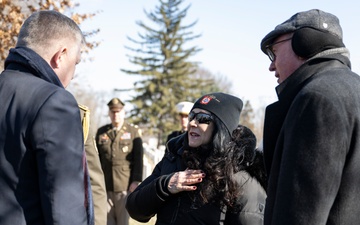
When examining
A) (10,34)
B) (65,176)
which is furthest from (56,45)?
(10,34)

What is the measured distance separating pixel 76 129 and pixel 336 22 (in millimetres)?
1292

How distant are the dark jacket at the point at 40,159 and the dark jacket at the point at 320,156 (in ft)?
2.97

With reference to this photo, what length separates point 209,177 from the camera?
130 inches

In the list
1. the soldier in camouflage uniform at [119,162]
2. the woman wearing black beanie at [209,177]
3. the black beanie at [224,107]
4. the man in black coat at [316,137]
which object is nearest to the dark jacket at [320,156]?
the man in black coat at [316,137]

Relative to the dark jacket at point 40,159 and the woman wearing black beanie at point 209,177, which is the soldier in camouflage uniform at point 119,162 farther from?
the dark jacket at point 40,159

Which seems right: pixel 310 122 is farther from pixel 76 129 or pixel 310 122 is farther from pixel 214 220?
pixel 214 220

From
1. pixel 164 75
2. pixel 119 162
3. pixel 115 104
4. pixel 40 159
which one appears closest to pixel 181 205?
pixel 40 159

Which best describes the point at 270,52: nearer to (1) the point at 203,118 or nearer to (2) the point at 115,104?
(1) the point at 203,118

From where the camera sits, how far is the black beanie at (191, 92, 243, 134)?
11.6 ft

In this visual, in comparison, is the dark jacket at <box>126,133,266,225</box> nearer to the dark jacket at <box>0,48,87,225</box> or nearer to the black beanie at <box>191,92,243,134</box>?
the black beanie at <box>191,92,243,134</box>

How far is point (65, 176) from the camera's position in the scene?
2402mm

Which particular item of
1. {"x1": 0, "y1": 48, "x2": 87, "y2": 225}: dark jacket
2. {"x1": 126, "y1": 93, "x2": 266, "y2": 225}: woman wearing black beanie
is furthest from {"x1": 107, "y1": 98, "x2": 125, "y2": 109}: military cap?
{"x1": 0, "y1": 48, "x2": 87, "y2": 225}: dark jacket

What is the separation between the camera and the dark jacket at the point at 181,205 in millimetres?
3293

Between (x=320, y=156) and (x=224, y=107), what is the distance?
160cm
